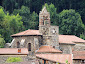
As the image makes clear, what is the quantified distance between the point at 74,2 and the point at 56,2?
220 inches

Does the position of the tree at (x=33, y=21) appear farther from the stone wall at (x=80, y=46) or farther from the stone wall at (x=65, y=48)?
the stone wall at (x=65, y=48)

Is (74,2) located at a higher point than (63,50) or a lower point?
higher

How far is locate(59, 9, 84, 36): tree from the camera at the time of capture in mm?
85750

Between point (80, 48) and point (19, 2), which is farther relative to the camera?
point (19, 2)

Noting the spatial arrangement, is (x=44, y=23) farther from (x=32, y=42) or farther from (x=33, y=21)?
(x=33, y=21)

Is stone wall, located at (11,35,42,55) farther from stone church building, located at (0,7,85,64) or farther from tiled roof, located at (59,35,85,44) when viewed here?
tiled roof, located at (59,35,85,44)

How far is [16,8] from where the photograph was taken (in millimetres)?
98438

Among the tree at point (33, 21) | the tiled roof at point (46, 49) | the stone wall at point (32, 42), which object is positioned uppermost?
the tree at point (33, 21)

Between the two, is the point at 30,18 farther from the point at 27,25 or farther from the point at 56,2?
the point at 56,2

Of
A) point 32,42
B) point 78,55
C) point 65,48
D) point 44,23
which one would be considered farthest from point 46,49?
point 78,55

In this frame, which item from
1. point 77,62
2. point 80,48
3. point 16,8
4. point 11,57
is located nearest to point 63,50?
point 80,48

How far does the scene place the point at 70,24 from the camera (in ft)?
282

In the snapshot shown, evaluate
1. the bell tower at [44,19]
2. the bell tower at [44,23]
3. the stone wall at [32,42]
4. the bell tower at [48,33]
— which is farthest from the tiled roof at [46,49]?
the bell tower at [44,19]

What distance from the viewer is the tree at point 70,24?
85.8 metres
